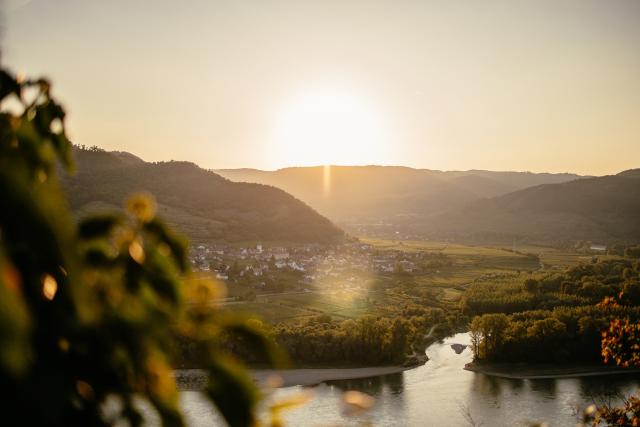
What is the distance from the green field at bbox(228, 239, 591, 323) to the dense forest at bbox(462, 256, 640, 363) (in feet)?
23.6

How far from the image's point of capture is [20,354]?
1.77 feet

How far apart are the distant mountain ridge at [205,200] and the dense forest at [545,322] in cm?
5534

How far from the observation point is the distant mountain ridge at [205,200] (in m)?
99.6

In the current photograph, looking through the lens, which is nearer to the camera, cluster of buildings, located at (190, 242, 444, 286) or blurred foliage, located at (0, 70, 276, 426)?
blurred foliage, located at (0, 70, 276, 426)

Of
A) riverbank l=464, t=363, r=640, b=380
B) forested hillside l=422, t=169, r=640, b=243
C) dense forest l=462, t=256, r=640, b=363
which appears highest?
forested hillside l=422, t=169, r=640, b=243

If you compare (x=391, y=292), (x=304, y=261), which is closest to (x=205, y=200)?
(x=304, y=261)

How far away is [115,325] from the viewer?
845 mm

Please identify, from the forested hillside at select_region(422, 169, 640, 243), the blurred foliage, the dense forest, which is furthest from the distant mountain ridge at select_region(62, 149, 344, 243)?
the blurred foliage

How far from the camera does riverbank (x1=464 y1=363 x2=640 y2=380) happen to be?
3988 cm

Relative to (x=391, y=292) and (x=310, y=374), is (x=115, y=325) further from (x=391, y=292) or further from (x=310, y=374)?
(x=391, y=292)

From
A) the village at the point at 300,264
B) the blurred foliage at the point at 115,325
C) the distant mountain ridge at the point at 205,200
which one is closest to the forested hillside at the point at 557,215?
the village at the point at 300,264

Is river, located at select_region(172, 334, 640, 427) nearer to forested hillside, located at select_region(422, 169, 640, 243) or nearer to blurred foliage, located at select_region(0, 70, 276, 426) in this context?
blurred foliage, located at select_region(0, 70, 276, 426)

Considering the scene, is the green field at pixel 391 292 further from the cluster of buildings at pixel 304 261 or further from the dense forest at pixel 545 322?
the dense forest at pixel 545 322

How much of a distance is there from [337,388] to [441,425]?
9768mm
